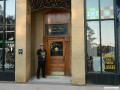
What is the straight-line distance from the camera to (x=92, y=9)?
13047 millimetres

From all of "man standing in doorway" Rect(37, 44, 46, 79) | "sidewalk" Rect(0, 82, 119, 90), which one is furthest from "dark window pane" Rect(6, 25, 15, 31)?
"sidewalk" Rect(0, 82, 119, 90)

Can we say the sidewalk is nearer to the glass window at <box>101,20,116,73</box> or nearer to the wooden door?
the glass window at <box>101,20,116,73</box>

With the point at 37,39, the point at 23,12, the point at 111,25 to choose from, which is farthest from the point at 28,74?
the point at 111,25

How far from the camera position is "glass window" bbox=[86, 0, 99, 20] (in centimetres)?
1298

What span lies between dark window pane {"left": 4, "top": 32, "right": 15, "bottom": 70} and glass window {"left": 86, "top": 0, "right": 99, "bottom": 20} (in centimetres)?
441

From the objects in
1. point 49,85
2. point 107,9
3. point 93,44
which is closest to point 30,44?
point 49,85

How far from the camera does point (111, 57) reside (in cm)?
1276

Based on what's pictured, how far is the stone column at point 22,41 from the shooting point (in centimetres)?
1353

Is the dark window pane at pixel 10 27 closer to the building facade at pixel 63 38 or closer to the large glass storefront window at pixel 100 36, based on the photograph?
the building facade at pixel 63 38

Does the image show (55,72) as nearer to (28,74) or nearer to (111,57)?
(28,74)

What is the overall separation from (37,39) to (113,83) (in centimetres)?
543

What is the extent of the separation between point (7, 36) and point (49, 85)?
12.4ft

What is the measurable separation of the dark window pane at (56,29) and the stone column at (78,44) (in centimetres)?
214

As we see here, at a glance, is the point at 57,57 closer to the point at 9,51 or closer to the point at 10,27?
the point at 9,51
